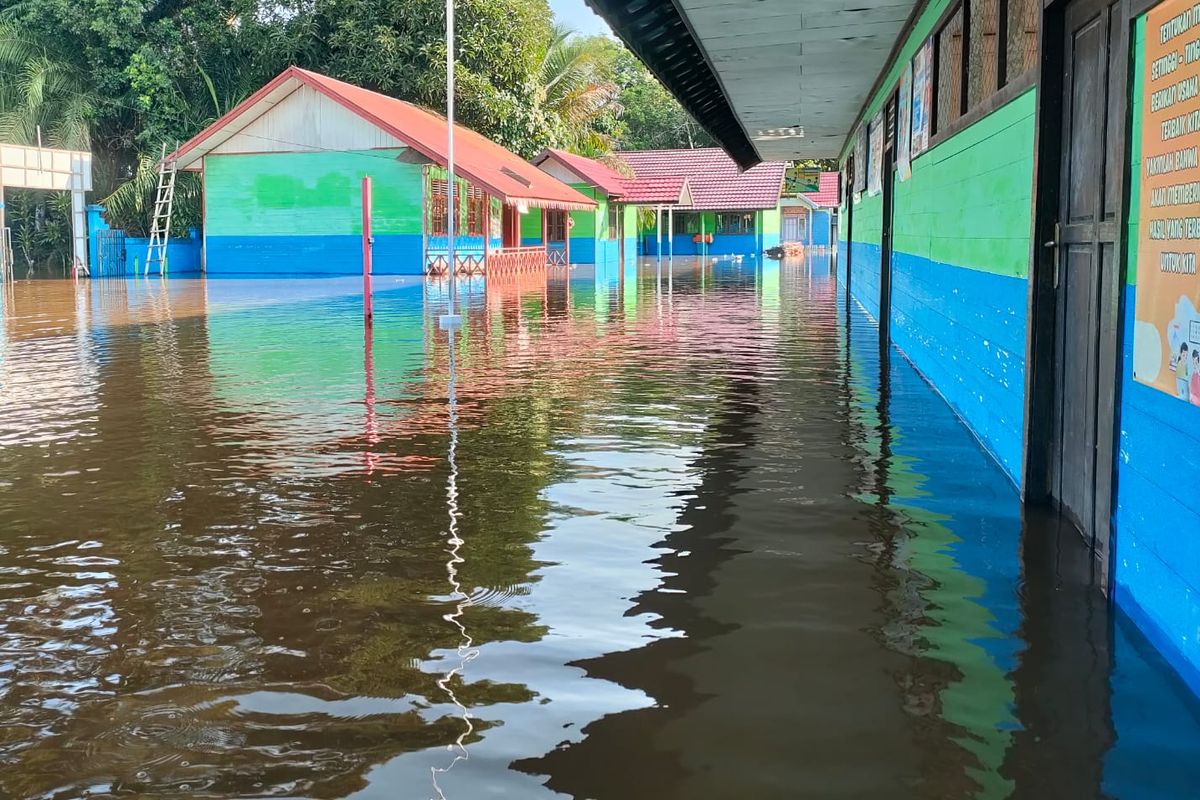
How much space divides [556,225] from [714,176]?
13.0 metres

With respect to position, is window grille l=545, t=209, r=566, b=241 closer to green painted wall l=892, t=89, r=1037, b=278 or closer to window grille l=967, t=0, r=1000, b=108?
green painted wall l=892, t=89, r=1037, b=278

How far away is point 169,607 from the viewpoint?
449cm

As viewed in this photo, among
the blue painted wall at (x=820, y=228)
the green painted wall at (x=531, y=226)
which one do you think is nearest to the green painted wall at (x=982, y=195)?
the green painted wall at (x=531, y=226)

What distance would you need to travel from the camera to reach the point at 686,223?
6106cm

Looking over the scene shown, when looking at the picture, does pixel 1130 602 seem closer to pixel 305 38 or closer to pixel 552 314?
pixel 552 314

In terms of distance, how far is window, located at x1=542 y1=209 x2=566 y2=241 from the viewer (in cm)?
4705

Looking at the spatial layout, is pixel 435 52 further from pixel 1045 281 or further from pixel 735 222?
pixel 1045 281

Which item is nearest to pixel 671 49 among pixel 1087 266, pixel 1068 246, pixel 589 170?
pixel 1068 246

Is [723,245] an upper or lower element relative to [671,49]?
lower

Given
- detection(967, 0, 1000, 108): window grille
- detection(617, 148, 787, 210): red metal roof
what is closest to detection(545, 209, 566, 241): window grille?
detection(617, 148, 787, 210): red metal roof

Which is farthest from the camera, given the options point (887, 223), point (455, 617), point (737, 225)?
point (737, 225)

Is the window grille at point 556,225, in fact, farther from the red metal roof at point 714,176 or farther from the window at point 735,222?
the window at point 735,222

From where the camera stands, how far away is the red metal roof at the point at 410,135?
30688 mm

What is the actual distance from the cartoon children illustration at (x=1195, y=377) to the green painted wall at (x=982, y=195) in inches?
103
